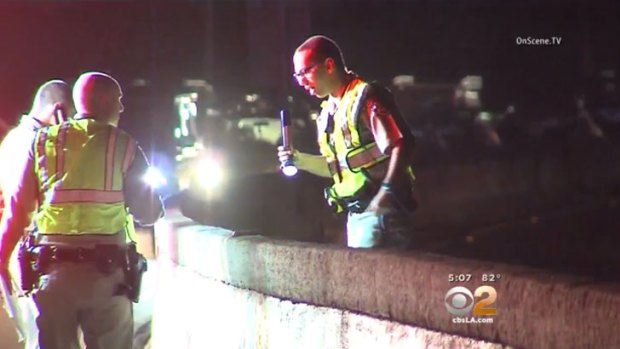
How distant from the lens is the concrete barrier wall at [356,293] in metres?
2.84

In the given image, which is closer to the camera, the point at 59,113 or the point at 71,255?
the point at 71,255

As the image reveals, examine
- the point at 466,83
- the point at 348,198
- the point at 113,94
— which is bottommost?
the point at 348,198

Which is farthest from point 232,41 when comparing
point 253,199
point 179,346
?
point 179,346

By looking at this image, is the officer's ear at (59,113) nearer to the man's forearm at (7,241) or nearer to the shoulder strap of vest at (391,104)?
the man's forearm at (7,241)

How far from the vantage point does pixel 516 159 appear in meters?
14.2

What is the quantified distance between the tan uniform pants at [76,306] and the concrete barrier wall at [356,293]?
0.64 m

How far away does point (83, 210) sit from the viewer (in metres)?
3.71

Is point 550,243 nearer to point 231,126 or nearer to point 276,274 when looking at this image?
point 276,274

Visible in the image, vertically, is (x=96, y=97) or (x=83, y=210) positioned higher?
(x=96, y=97)

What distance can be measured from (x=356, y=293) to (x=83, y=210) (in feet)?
3.86

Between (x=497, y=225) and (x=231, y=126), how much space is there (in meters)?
7.21

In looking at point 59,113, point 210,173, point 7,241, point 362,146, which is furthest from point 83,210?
point 210,173

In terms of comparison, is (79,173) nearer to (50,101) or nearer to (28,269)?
(28,269)

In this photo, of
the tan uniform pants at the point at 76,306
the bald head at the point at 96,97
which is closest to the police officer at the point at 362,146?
the bald head at the point at 96,97
